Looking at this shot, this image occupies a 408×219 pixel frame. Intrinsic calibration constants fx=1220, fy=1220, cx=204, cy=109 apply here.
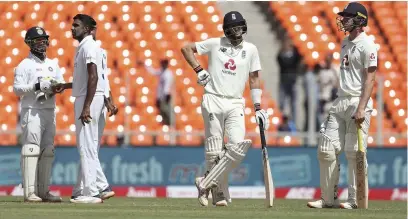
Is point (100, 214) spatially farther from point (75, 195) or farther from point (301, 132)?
point (301, 132)

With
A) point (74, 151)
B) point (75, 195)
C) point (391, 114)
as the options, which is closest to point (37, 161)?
point (75, 195)

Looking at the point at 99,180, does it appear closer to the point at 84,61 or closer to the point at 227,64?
the point at 84,61

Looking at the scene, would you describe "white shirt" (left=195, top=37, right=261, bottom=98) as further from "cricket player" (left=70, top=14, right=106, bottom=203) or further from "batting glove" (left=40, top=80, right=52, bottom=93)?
"batting glove" (left=40, top=80, right=52, bottom=93)

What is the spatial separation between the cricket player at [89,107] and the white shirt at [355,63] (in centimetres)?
262

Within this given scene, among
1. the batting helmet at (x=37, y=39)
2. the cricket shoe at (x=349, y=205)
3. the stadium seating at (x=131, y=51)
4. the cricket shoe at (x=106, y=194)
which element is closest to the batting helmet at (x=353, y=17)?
the cricket shoe at (x=349, y=205)

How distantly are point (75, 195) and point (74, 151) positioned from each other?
6.08 m

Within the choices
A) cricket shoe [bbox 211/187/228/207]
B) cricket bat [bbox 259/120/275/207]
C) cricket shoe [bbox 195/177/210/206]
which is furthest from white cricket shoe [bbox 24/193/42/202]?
cricket bat [bbox 259/120/275/207]

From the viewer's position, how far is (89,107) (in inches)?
511

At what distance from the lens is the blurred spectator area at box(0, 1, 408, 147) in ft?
67.0

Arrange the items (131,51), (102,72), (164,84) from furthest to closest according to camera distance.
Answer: (131,51)
(164,84)
(102,72)

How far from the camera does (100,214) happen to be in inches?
443

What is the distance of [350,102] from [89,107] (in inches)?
109

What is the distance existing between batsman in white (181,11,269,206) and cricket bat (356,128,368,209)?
993mm

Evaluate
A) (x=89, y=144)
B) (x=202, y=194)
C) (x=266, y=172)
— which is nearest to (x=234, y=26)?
(x=266, y=172)
